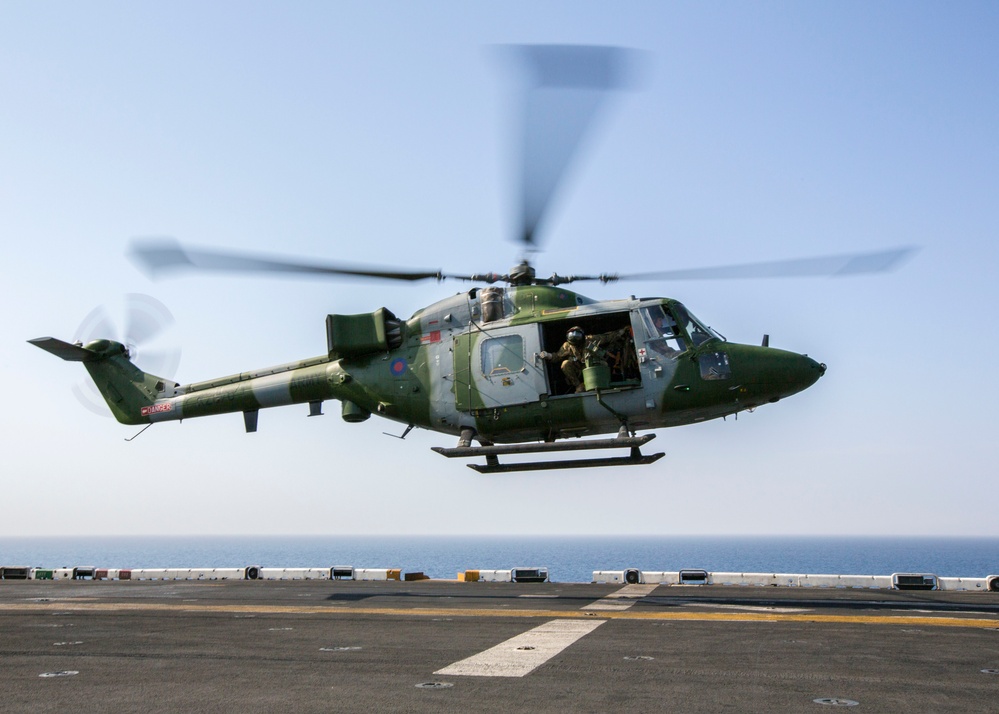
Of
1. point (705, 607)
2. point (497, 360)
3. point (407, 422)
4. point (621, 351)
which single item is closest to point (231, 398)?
point (407, 422)

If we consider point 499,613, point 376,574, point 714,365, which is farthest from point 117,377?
point 714,365

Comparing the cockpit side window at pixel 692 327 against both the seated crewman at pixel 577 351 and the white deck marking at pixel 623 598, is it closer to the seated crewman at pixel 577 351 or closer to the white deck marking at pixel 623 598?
the seated crewman at pixel 577 351

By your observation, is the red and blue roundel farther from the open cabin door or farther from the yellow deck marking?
the yellow deck marking

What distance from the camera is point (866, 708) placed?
7.57m

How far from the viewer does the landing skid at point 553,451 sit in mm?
17391

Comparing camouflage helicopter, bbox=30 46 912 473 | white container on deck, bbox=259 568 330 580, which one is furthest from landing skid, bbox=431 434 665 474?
white container on deck, bbox=259 568 330 580

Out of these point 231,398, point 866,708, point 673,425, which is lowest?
point 866,708

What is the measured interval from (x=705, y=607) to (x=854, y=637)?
4792mm

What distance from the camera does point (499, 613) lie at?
1597cm

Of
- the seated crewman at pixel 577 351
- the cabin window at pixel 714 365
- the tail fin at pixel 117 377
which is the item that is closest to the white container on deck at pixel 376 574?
the tail fin at pixel 117 377

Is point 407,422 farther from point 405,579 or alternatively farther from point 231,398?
point 405,579

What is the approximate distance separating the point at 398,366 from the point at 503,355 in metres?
2.97

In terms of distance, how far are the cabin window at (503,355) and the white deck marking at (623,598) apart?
5.59 meters

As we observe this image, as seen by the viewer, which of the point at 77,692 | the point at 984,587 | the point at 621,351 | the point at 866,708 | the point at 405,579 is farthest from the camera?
the point at 405,579
